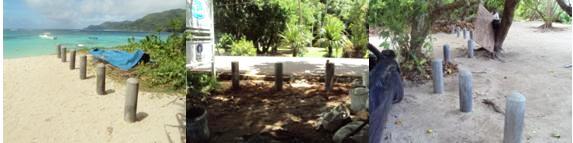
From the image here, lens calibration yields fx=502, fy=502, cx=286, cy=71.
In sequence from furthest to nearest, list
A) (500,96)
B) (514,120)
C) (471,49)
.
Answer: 1. (471,49)
2. (500,96)
3. (514,120)

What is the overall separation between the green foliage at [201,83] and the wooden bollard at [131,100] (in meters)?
0.28

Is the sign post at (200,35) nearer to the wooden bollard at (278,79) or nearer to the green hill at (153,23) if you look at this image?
the green hill at (153,23)

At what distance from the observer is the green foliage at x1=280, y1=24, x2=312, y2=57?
2.09 metres

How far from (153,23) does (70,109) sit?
0.55 m

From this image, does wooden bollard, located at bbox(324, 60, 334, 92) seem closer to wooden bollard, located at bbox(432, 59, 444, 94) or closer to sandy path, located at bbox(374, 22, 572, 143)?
sandy path, located at bbox(374, 22, 572, 143)

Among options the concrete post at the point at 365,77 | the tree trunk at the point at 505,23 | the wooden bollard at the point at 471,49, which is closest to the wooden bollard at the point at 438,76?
the wooden bollard at the point at 471,49

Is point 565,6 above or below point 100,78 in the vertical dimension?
above

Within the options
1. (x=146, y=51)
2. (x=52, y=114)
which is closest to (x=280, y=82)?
(x=146, y=51)

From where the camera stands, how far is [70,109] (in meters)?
2.33

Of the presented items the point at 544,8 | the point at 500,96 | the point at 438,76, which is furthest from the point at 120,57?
the point at 544,8

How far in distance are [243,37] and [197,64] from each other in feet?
0.86

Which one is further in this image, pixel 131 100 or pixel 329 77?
pixel 131 100

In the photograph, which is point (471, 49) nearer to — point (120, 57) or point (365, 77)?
point (365, 77)

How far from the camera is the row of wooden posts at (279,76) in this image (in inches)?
84.0
